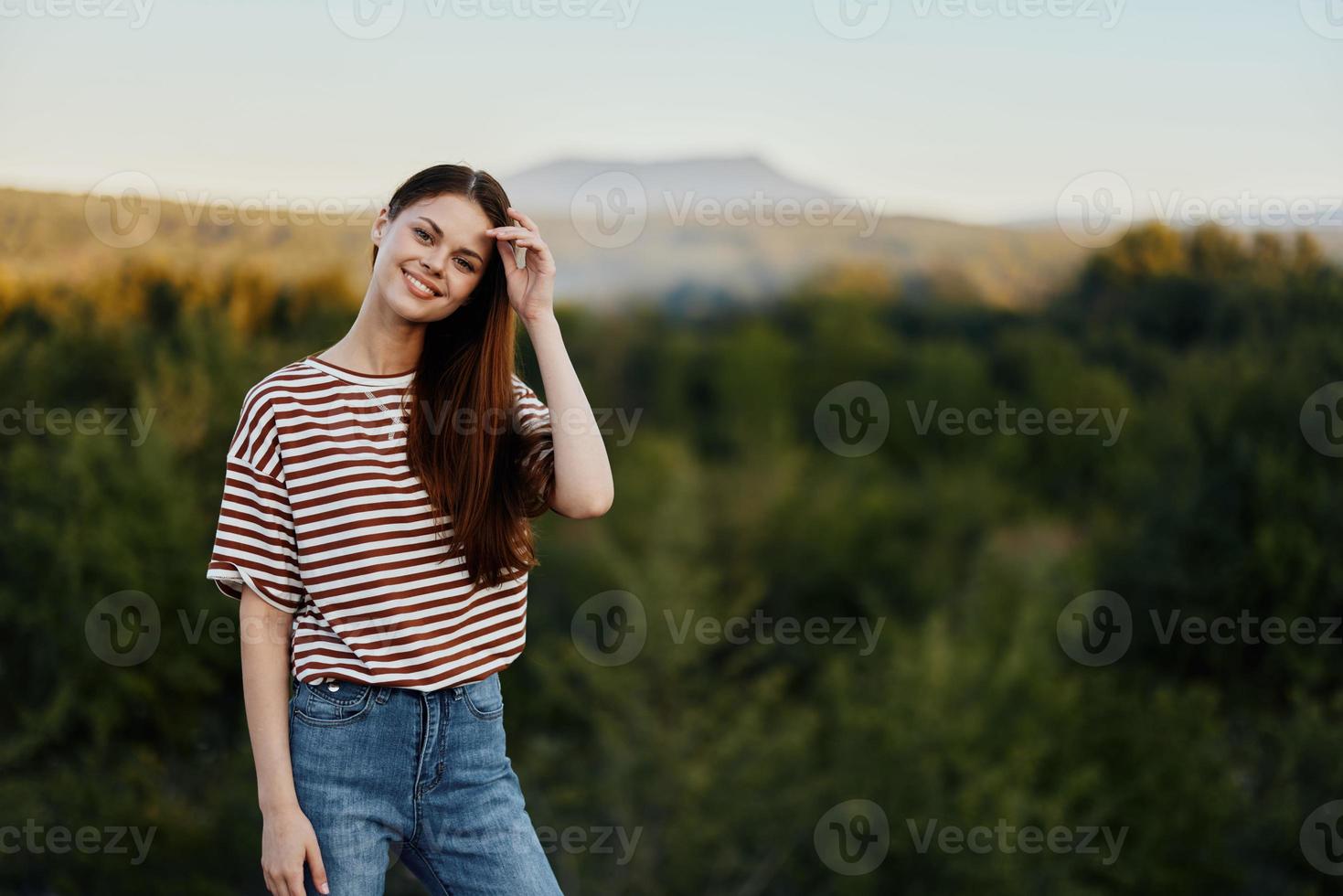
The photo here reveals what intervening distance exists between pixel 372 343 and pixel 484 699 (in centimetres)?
56

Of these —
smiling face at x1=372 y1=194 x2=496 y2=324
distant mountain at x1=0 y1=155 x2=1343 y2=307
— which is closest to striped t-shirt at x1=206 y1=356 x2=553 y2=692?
smiling face at x1=372 y1=194 x2=496 y2=324

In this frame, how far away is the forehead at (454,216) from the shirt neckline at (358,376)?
0.74 feet

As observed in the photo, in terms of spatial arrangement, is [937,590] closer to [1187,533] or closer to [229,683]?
[1187,533]

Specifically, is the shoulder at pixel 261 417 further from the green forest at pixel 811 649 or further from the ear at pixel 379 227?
the green forest at pixel 811 649

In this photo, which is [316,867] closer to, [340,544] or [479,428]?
[340,544]

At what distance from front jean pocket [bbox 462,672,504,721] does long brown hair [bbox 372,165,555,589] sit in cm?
15

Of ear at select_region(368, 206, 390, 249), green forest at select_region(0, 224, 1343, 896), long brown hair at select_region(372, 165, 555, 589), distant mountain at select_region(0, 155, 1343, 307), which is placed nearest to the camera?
long brown hair at select_region(372, 165, 555, 589)

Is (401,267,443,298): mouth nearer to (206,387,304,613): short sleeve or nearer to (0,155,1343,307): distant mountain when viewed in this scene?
(206,387,304,613): short sleeve

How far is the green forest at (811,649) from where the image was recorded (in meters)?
14.3

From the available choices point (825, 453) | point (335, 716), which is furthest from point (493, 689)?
point (825, 453)

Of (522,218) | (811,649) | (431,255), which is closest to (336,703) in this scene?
(431,255)

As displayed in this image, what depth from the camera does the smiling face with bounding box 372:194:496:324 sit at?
1785 mm

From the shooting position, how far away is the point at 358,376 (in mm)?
1800

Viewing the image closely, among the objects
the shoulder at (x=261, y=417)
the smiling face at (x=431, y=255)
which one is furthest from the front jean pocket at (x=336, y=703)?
the smiling face at (x=431, y=255)
